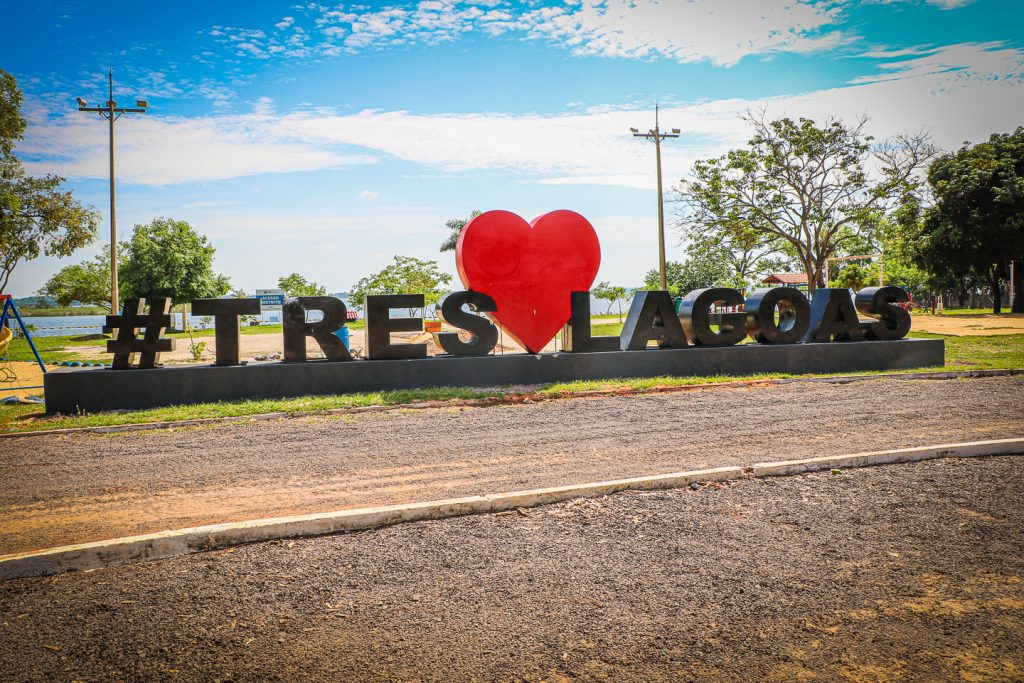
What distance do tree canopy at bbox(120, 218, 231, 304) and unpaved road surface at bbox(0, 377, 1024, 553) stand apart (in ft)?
133

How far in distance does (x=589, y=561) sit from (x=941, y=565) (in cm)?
214

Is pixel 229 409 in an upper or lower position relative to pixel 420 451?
upper

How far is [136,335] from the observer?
36.1ft

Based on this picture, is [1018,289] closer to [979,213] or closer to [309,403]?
[979,213]

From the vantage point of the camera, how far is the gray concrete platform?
10.4 m

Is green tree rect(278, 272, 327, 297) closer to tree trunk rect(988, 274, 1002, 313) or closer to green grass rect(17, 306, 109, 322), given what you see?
green grass rect(17, 306, 109, 322)

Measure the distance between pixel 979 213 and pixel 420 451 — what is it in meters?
40.4

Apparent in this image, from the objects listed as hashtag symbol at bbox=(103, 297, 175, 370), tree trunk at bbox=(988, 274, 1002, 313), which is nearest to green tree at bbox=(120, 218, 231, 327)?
hashtag symbol at bbox=(103, 297, 175, 370)

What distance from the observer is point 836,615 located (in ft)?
10.9

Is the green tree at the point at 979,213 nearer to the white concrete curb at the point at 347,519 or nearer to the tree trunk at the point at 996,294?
the tree trunk at the point at 996,294

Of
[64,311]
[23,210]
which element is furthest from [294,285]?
[23,210]

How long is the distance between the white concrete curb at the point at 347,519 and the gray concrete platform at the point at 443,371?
6.73 m

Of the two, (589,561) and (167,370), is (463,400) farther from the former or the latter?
(589,561)

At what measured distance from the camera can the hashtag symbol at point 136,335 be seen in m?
10.8
